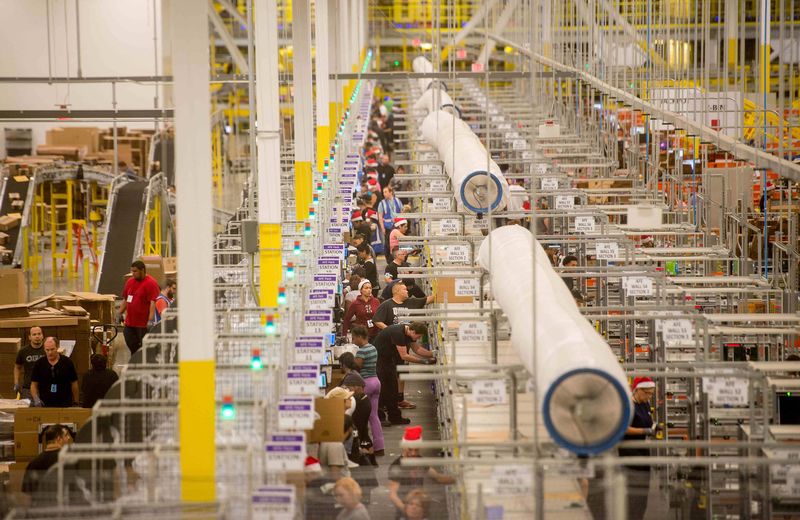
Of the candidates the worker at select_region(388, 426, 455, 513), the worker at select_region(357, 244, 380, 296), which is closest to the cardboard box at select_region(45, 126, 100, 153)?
the worker at select_region(357, 244, 380, 296)

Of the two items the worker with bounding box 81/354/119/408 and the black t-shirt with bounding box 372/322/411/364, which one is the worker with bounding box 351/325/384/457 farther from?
the worker with bounding box 81/354/119/408

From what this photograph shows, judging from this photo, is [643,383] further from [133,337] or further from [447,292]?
[133,337]

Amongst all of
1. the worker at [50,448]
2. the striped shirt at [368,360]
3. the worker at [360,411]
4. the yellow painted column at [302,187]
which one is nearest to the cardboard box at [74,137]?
the yellow painted column at [302,187]

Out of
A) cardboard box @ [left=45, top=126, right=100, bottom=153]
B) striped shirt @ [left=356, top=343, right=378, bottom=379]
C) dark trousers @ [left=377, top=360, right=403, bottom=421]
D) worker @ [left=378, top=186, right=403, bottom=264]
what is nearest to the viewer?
striped shirt @ [left=356, top=343, right=378, bottom=379]

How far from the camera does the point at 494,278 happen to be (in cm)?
955

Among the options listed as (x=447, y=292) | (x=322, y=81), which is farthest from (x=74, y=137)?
(x=447, y=292)

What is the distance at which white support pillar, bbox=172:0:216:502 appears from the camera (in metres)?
7.66

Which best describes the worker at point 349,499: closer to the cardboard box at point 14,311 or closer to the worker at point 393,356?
the worker at point 393,356

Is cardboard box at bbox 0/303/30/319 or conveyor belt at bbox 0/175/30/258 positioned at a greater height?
conveyor belt at bbox 0/175/30/258

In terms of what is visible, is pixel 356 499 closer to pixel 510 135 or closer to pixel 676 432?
pixel 676 432

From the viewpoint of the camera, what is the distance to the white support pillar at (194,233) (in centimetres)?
766

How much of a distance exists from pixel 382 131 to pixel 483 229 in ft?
61.1

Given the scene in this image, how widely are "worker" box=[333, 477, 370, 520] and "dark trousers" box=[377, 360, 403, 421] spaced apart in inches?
218

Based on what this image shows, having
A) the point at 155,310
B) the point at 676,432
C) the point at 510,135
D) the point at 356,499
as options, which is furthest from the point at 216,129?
the point at 356,499
